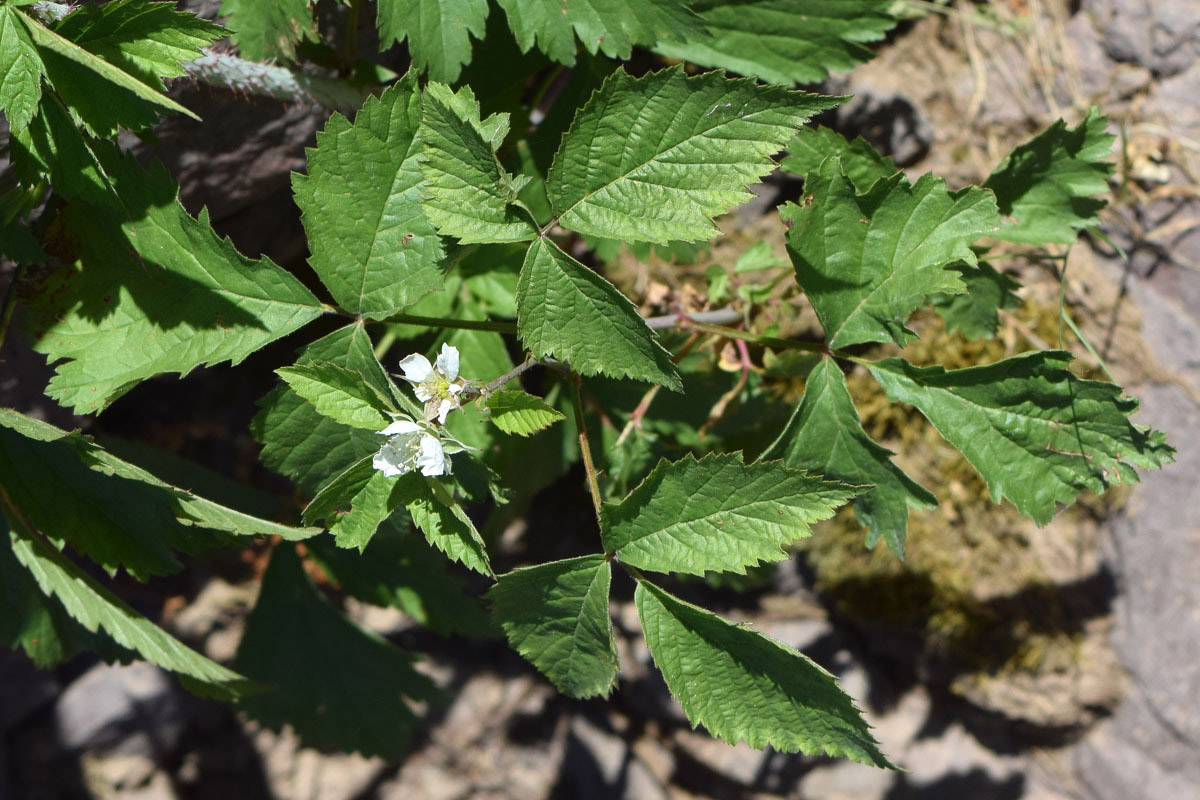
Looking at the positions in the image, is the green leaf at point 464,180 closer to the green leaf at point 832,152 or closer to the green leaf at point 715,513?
the green leaf at point 715,513

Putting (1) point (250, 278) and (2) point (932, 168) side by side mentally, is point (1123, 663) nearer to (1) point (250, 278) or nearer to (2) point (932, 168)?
(2) point (932, 168)

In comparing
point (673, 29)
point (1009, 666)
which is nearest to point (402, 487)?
point (673, 29)

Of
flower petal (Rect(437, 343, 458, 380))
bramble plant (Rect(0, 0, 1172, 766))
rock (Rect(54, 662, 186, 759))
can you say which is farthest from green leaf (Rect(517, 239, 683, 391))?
rock (Rect(54, 662, 186, 759))

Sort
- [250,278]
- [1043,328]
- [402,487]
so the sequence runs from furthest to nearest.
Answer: [1043,328]
[250,278]
[402,487]

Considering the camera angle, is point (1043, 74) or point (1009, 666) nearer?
point (1043, 74)

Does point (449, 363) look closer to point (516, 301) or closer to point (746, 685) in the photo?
point (516, 301)

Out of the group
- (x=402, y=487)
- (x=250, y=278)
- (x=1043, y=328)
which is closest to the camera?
(x=402, y=487)

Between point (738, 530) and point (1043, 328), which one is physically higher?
point (738, 530)

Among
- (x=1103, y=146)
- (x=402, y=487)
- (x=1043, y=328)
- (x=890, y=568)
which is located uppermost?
(x=1103, y=146)
